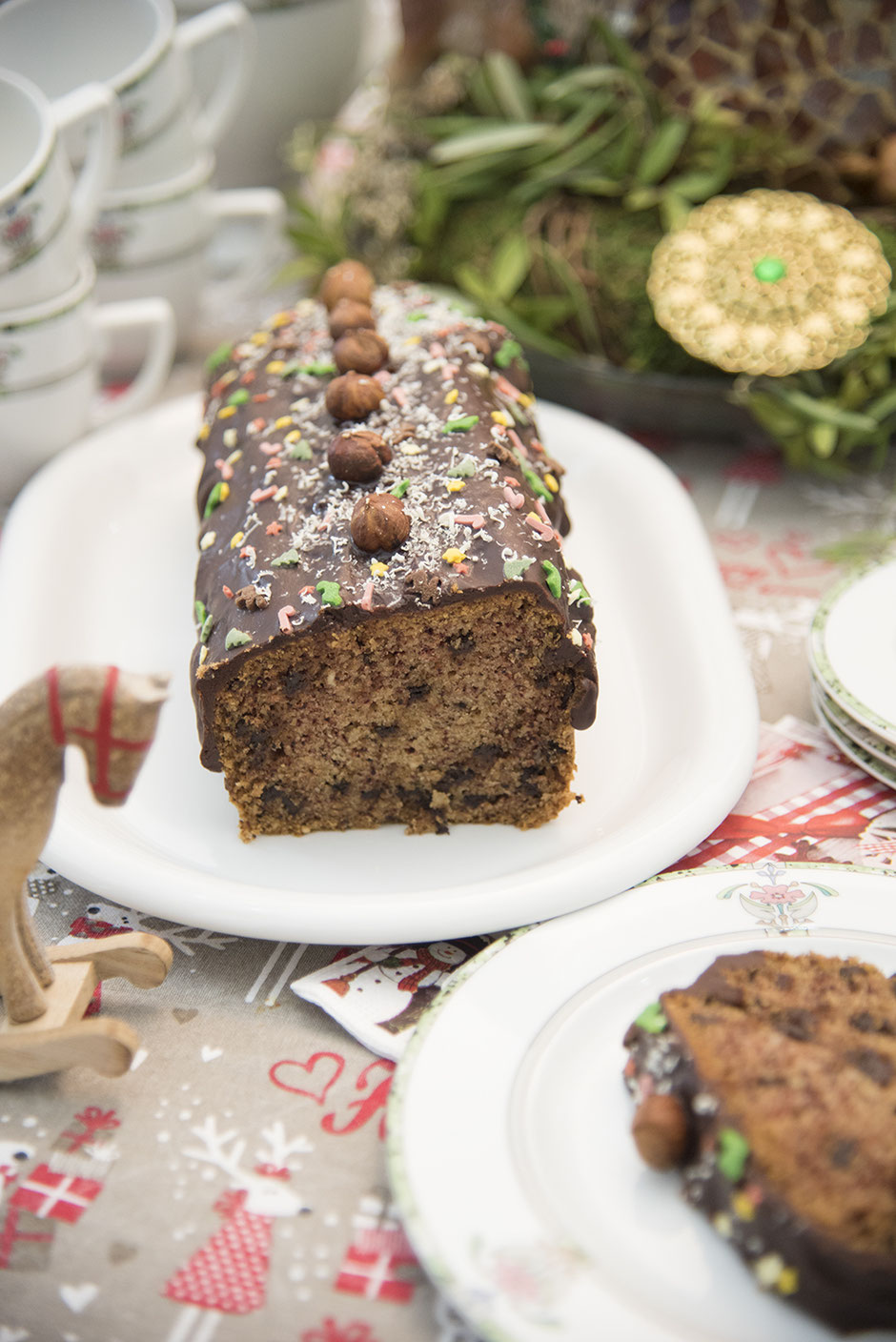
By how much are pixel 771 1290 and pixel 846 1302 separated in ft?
0.28

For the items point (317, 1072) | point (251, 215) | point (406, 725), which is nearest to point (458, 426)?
point (406, 725)

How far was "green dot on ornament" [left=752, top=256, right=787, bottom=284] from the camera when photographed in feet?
8.05

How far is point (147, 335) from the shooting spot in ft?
9.52

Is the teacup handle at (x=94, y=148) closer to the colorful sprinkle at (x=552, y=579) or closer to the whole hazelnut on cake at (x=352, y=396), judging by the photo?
the whole hazelnut on cake at (x=352, y=396)

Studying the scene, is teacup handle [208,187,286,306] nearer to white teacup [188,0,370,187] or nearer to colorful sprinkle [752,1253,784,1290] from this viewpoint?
white teacup [188,0,370,187]

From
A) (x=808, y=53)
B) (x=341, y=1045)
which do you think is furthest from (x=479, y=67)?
(x=341, y=1045)

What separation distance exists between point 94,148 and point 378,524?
1309mm

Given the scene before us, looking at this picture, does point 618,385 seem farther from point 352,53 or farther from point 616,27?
point 352,53

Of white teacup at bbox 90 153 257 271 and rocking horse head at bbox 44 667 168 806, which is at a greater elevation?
rocking horse head at bbox 44 667 168 806

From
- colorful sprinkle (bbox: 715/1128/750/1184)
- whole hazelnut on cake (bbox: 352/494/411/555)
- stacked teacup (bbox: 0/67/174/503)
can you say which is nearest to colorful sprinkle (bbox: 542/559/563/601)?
whole hazelnut on cake (bbox: 352/494/411/555)

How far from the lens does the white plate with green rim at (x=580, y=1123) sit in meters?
1.15

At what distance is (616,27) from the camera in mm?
2764

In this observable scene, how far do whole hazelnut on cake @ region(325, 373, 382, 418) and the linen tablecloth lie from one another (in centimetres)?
90

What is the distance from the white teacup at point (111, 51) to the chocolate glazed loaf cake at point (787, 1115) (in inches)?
88.8
